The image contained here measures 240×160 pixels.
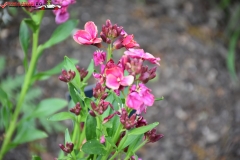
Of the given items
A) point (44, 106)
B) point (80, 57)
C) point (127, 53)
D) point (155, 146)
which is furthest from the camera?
point (80, 57)

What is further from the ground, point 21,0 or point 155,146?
point 21,0

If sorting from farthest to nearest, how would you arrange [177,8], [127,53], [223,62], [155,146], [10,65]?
1. [177,8]
2. [223,62]
3. [10,65]
4. [155,146]
5. [127,53]

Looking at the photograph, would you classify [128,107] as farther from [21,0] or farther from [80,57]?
[80,57]

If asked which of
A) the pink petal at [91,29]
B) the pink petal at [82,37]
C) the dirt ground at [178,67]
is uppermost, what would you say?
the pink petal at [91,29]

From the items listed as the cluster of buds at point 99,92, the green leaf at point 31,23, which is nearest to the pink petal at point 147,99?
the cluster of buds at point 99,92

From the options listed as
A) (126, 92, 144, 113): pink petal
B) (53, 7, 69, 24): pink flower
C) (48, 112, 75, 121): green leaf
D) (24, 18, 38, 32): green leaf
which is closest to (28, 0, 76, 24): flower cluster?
(53, 7, 69, 24): pink flower

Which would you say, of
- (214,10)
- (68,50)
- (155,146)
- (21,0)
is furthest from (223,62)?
(21,0)

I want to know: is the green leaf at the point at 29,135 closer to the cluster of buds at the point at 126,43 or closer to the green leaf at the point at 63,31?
the green leaf at the point at 63,31
